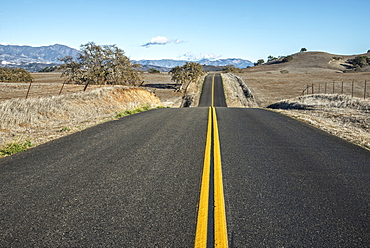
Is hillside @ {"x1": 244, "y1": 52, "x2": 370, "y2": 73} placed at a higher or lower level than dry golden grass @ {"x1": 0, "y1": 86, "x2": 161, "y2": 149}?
higher

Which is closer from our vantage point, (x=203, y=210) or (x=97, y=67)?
(x=203, y=210)

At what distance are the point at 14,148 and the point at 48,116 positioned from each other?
20.5ft

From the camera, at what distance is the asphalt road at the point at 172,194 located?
2.97 m

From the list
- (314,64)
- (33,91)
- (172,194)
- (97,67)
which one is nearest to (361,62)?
(314,64)

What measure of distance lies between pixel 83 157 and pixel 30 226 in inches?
115

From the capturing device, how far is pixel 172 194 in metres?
4.02

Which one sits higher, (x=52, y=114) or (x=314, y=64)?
(x=314, y=64)

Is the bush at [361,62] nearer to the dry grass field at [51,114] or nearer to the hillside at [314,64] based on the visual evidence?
the hillside at [314,64]

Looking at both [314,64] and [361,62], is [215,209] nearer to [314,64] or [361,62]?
[361,62]

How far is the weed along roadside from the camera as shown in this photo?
8.23 m

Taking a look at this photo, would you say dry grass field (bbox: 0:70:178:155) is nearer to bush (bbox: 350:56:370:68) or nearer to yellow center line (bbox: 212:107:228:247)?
yellow center line (bbox: 212:107:228:247)

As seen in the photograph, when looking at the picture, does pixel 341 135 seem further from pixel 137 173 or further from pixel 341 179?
pixel 137 173

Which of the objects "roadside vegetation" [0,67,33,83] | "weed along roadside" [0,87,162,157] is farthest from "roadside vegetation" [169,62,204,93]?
"weed along roadside" [0,87,162,157]

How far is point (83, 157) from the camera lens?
236 inches
